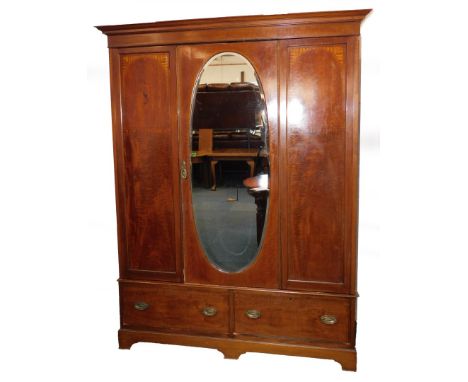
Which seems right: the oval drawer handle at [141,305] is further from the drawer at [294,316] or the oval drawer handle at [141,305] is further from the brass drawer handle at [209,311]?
the drawer at [294,316]

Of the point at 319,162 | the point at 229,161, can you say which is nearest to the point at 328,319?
the point at 319,162

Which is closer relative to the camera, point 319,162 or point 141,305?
point 319,162

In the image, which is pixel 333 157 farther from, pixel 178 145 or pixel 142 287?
pixel 142 287

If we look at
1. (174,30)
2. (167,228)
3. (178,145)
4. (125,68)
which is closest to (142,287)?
(167,228)

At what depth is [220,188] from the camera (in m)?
2.42

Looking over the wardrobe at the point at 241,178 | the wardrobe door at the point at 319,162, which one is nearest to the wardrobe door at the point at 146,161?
the wardrobe at the point at 241,178

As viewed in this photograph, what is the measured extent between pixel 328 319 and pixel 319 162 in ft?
2.93

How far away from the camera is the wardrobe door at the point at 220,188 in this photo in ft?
7.43

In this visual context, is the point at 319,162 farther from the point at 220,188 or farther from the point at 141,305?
the point at 141,305

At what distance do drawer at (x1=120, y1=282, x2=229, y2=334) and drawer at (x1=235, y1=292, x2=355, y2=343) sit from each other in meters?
0.13

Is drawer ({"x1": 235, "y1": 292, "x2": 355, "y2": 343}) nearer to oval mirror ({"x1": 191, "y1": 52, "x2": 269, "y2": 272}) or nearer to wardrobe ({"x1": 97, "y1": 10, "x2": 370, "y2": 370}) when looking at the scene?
wardrobe ({"x1": 97, "y1": 10, "x2": 370, "y2": 370})

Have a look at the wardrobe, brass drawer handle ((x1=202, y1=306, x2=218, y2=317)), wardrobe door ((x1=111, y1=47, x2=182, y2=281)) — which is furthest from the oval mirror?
brass drawer handle ((x1=202, y1=306, x2=218, y2=317))

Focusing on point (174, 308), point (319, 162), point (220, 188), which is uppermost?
point (319, 162)

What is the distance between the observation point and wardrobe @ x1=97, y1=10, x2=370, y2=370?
223 centimetres
